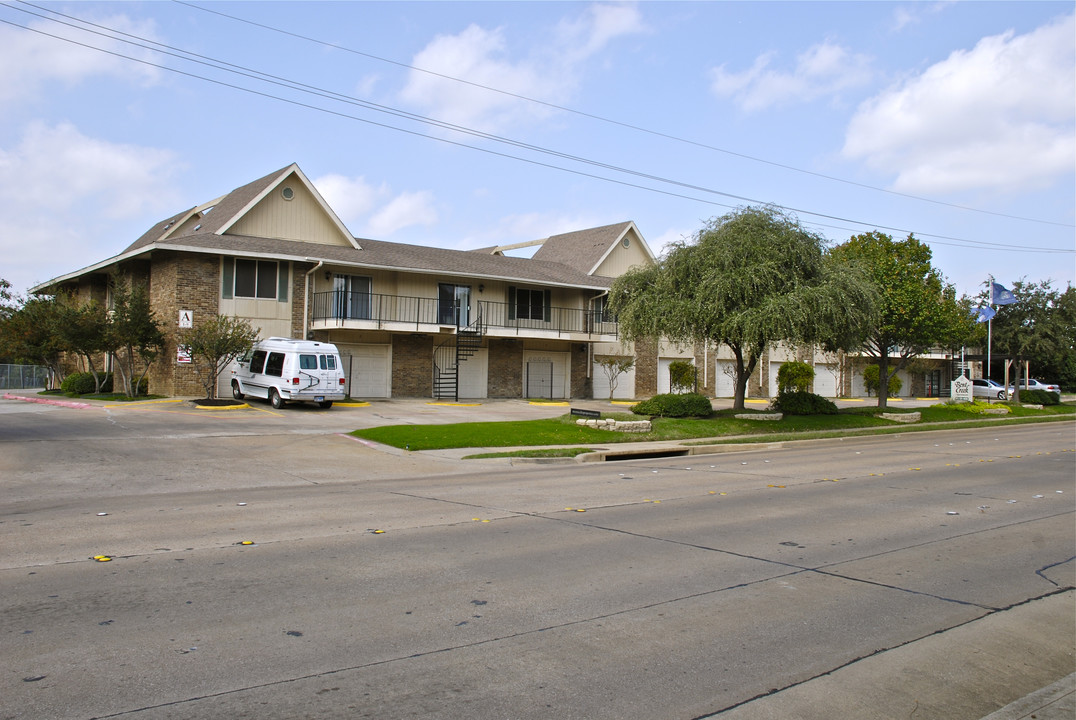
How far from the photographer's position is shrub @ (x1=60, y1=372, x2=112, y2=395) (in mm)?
32656

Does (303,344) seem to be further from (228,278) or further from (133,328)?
(133,328)

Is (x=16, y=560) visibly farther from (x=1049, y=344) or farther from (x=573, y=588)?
(x=1049, y=344)

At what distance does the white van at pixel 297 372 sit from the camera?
89.5ft

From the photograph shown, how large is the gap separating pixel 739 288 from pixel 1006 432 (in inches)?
495

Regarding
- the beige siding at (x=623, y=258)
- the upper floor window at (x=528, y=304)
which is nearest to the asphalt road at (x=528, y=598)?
the upper floor window at (x=528, y=304)

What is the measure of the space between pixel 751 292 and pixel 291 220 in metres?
19.2

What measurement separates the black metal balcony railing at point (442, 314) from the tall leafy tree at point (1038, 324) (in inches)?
1096

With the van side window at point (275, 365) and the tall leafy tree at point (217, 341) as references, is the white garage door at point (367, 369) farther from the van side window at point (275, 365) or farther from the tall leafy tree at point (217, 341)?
the tall leafy tree at point (217, 341)

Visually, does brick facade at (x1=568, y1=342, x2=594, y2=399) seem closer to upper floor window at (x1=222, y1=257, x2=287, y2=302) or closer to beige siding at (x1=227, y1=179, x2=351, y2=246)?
beige siding at (x1=227, y1=179, x2=351, y2=246)

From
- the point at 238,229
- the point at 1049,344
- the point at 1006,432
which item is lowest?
the point at 1006,432

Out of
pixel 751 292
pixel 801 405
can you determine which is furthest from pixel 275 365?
pixel 801 405

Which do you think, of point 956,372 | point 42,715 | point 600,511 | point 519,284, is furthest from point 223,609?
point 956,372

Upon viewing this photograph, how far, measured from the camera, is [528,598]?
6680 mm

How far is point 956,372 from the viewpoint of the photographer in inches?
2437
